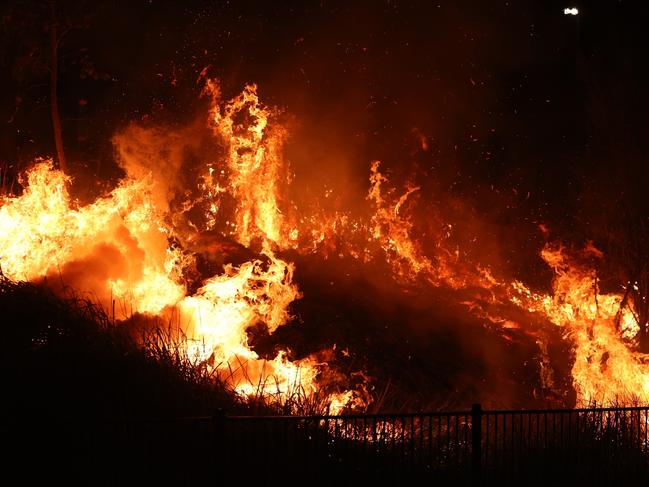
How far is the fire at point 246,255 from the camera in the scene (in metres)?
10.1

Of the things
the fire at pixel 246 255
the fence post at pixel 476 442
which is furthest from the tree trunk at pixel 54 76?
the fence post at pixel 476 442

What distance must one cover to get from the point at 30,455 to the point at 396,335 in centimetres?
586

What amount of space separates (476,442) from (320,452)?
1.31 metres

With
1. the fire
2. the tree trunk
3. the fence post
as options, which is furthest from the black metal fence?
the tree trunk

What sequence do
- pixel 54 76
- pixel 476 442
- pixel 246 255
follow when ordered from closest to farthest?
pixel 476 442, pixel 246 255, pixel 54 76

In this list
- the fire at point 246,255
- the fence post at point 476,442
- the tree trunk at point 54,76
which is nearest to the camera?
the fence post at point 476,442

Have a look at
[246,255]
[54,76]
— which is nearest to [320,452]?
[246,255]

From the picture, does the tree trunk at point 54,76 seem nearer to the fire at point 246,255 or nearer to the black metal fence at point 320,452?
the fire at point 246,255

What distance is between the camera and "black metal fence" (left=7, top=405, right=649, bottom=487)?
5750 millimetres

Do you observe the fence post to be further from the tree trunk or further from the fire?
the tree trunk

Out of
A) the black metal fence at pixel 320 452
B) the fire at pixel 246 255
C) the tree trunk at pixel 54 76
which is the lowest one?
the black metal fence at pixel 320 452

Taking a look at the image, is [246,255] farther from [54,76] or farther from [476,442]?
[54,76]

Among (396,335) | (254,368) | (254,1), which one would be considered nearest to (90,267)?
(254,368)

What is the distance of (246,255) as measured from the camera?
11.2 metres
